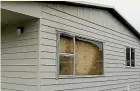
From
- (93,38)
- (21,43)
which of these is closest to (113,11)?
(93,38)

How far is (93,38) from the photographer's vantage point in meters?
8.04

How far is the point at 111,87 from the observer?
30.2 feet

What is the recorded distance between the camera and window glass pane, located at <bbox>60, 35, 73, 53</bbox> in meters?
6.60

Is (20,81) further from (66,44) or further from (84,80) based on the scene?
(84,80)

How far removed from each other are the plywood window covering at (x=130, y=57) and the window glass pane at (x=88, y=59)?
2766mm

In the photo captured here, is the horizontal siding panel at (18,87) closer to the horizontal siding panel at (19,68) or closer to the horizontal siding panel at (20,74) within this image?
the horizontal siding panel at (20,74)

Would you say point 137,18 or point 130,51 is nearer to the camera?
point 130,51

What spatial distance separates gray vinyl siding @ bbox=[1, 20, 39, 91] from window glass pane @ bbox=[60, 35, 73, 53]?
893mm

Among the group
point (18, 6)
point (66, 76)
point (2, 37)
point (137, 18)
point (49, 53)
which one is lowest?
point (66, 76)

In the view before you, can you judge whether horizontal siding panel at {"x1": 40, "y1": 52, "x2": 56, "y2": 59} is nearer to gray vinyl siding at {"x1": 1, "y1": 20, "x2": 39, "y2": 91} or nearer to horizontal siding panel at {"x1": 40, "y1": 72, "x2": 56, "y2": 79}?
gray vinyl siding at {"x1": 1, "y1": 20, "x2": 39, "y2": 91}

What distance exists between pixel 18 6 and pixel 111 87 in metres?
5.24

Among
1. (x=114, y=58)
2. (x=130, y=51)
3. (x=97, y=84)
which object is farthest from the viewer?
(x=130, y=51)

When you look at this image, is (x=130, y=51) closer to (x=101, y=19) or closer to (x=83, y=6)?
(x=101, y=19)

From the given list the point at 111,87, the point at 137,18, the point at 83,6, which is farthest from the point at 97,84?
the point at 137,18
